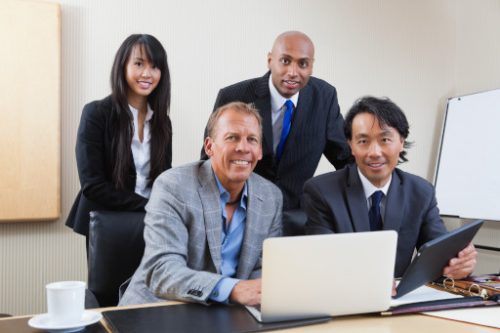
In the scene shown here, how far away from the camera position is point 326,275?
111 centimetres

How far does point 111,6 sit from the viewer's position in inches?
118

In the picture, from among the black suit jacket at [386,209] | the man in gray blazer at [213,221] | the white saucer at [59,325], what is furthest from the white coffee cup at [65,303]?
the black suit jacket at [386,209]

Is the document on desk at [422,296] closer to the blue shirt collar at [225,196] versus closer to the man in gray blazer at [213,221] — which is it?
the man in gray blazer at [213,221]

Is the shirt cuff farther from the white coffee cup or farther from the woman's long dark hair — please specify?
the woman's long dark hair

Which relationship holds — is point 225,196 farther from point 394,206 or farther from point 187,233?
point 394,206

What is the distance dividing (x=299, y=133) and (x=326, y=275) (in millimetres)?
1261

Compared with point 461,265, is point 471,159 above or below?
above

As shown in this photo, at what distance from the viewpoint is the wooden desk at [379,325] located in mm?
1096

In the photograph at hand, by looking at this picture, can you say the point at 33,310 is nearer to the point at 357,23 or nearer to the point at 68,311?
the point at 68,311

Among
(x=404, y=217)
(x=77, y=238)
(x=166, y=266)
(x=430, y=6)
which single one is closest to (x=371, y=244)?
(x=166, y=266)

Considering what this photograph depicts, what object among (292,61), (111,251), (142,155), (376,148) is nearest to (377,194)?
(376,148)

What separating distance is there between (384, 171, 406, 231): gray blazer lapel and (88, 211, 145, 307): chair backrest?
2.59ft

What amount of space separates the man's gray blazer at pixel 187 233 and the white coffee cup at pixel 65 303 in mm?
314

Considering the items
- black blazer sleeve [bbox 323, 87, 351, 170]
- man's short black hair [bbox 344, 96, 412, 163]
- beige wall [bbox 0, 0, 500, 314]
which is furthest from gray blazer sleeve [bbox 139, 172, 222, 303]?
beige wall [bbox 0, 0, 500, 314]
